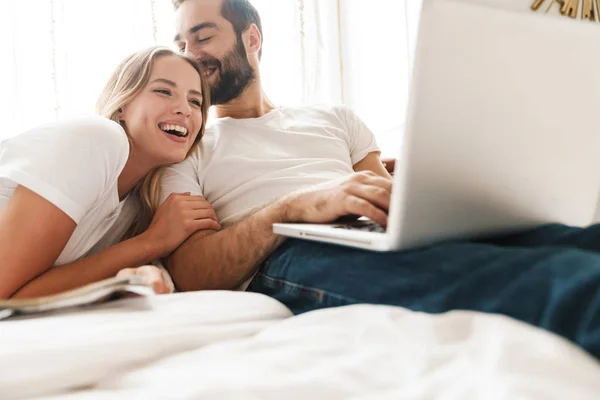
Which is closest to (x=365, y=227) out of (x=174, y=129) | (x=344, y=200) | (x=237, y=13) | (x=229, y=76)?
(x=344, y=200)

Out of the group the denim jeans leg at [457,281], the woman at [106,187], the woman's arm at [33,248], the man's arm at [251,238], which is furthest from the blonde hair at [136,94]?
the denim jeans leg at [457,281]

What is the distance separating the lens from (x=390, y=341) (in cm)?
53

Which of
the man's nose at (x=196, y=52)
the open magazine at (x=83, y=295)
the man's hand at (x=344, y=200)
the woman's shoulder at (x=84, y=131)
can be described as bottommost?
the open magazine at (x=83, y=295)

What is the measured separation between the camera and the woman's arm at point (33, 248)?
808mm

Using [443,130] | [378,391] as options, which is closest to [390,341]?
[378,391]

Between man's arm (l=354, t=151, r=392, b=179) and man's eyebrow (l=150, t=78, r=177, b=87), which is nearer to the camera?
man's eyebrow (l=150, t=78, r=177, b=87)

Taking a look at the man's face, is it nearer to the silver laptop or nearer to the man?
the man

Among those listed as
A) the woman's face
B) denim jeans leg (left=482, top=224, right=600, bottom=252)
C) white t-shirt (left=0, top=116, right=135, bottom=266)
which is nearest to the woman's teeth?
the woman's face

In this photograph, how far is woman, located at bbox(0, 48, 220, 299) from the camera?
835mm

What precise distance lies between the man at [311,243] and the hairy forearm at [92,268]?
0.33 ft

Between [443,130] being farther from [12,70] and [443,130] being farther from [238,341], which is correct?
[12,70]

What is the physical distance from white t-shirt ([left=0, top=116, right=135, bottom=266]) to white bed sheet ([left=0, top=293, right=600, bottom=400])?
15.6 inches

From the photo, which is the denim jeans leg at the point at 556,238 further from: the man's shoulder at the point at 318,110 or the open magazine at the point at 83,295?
the man's shoulder at the point at 318,110

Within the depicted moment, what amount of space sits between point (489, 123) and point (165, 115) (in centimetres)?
84
